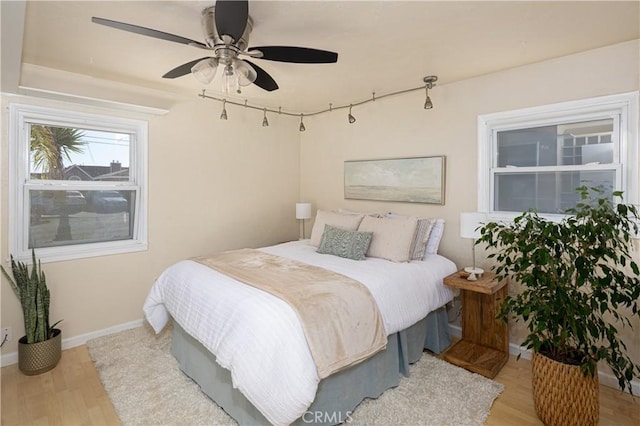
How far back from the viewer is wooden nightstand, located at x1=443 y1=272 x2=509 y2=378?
8.33ft

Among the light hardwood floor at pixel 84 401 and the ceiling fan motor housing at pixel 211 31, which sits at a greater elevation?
the ceiling fan motor housing at pixel 211 31

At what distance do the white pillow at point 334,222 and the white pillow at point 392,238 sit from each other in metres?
0.23

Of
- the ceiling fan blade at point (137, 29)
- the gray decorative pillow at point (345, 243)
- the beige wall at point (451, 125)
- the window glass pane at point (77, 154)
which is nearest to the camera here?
the ceiling fan blade at point (137, 29)

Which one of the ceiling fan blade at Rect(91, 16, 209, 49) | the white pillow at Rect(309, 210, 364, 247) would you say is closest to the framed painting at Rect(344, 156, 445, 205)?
the white pillow at Rect(309, 210, 364, 247)

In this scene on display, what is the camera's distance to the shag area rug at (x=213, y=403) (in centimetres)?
203

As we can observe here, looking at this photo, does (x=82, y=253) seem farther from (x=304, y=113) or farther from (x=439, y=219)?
(x=439, y=219)

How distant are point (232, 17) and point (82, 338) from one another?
10.2ft

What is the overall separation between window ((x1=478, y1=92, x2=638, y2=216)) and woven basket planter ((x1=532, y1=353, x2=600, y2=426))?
1321mm

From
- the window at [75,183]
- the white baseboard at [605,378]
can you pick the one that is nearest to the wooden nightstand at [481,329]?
the white baseboard at [605,378]

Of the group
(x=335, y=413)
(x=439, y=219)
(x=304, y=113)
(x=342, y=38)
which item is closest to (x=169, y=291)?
(x=335, y=413)

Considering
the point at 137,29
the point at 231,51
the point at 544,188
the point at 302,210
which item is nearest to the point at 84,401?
the point at 137,29

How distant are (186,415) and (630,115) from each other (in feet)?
11.9

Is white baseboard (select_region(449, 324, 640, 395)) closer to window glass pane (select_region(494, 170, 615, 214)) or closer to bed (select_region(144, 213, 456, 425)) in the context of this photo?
bed (select_region(144, 213, 456, 425))

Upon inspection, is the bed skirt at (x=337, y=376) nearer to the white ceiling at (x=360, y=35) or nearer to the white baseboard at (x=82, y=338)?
the white baseboard at (x=82, y=338)
